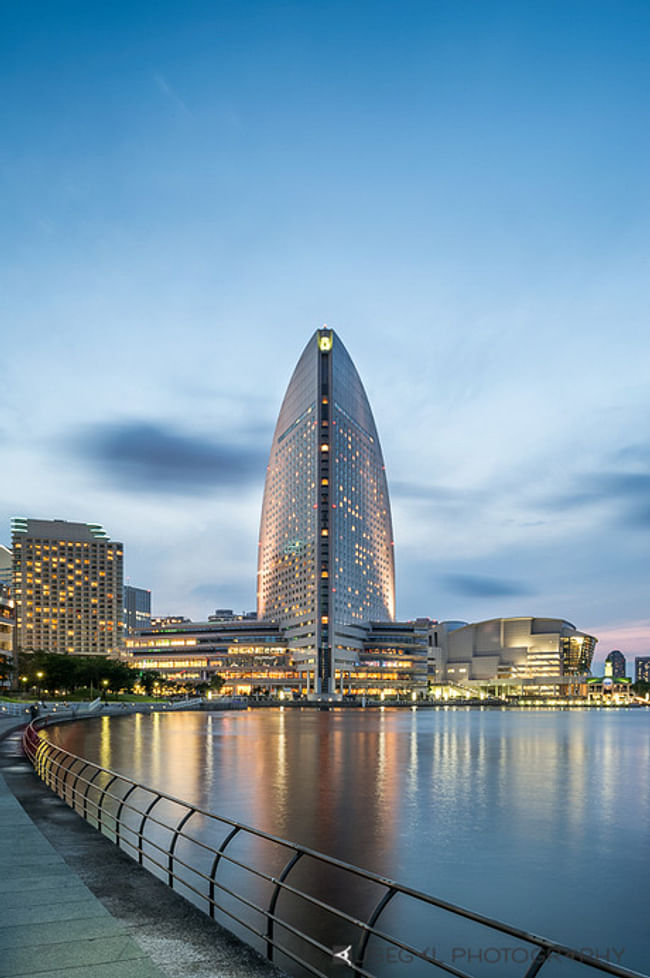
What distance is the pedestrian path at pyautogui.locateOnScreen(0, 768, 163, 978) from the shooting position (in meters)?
10.5

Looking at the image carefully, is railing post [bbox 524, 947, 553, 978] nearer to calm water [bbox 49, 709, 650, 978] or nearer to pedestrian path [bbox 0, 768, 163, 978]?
pedestrian path [bbox 0, 768, 163, 978]

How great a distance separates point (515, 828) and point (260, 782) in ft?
67.4

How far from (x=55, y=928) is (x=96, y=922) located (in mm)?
639

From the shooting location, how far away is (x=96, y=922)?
12.5 m

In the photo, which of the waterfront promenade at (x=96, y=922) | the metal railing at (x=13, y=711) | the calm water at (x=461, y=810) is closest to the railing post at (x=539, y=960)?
the waterfront promenade at (x=96, y=922)

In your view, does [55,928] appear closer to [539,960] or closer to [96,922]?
[96,922]

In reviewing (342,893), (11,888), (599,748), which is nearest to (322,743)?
(599,748)

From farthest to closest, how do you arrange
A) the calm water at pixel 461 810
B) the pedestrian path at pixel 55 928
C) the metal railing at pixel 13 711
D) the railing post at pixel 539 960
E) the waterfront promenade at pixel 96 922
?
1. the metal railing at pixel 13 711
2. the calm water at pixel 461 810
3. the waterfront promenade at pixel 96 922
4. the pedestrian path at pixel 55 928
5. the railing post at pixel 539 960

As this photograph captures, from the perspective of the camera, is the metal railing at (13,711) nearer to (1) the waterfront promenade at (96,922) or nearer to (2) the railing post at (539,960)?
(1) the waterfront promenade at (96,922)

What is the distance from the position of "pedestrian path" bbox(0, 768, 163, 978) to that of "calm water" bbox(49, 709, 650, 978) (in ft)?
39.1

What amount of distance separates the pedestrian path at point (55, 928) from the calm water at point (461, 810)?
39.1ft

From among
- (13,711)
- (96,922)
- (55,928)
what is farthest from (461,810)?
(13,711)

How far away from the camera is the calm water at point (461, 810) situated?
27359 millimetres

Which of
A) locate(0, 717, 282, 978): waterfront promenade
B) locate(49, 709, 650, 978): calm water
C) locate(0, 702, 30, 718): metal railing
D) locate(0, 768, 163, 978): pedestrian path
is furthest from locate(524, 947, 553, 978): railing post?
locate(0, 702, 30, 718): metal railing
